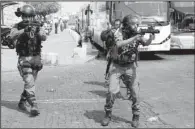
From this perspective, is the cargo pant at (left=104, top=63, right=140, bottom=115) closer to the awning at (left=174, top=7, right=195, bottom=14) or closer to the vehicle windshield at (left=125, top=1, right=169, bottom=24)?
the vehicle windshield at (left=125, top=1, right=169, bottom=24)

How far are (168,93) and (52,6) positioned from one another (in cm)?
7169

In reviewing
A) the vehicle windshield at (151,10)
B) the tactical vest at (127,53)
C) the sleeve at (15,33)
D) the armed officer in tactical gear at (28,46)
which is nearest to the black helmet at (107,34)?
the tactical vest at (127,53)

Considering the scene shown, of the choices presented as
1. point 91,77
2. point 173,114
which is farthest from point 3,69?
point 173,114

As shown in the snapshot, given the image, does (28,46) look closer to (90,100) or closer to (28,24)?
(28,24)

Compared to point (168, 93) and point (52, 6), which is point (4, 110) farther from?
point (52, 6)

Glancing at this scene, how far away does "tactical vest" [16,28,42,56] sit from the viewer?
6895mm

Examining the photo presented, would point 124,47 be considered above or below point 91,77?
above

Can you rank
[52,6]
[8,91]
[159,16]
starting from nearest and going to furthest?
[8,91]
[159,16]
[52,6]

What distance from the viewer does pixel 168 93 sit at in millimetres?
9297

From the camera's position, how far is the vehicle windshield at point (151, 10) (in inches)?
683

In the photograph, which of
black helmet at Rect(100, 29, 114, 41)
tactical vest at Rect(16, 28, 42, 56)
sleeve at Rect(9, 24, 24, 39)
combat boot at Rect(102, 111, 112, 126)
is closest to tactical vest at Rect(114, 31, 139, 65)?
black helmet at Rect(100, 29, 114, 41)

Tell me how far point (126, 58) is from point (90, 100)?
266 cm

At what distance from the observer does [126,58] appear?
6062mm

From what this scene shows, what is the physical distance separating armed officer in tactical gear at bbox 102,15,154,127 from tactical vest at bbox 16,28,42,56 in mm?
1401
